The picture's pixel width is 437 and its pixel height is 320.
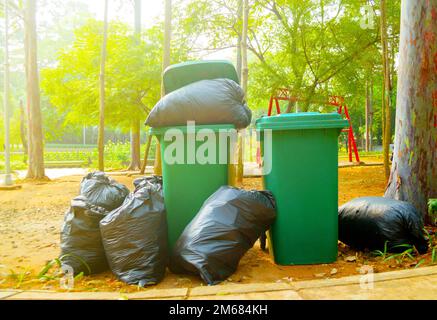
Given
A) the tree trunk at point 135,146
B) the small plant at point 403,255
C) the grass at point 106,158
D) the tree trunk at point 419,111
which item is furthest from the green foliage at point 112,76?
the small plant at point 403,255

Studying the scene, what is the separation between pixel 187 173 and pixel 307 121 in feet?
3.29

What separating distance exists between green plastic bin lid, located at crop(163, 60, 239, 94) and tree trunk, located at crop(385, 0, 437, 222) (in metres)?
1.89

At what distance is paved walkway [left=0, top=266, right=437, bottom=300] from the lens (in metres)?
1.99

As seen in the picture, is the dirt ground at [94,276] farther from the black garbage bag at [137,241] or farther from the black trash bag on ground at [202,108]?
the black trash bag on ground at [202,108]

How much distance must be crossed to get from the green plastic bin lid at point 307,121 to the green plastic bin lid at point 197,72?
0.74 m

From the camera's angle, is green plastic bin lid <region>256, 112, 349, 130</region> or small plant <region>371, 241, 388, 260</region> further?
small plant <region>371, 241, 388, 260</region>

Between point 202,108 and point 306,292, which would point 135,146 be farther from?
point 306,292

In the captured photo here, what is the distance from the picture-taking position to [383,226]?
9.82 feet

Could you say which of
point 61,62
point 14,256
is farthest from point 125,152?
point 14,256

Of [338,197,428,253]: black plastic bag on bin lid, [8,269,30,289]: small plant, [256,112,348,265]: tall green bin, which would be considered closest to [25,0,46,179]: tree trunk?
[8,269,30,289]: small plant

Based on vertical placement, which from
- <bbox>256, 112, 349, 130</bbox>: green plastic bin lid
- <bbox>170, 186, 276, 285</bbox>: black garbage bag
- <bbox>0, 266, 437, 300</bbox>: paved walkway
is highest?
<bbox>256, 112, 349, 130</bbox>: green plastic bin lid

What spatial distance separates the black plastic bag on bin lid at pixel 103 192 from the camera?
3.09m

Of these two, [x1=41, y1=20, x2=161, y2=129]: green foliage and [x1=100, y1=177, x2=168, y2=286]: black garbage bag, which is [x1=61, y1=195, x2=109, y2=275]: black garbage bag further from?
[x1=41, y1=20, x2=161, y2=129]: green foliage

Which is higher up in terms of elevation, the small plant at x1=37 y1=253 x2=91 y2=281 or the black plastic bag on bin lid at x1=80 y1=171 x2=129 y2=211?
the black plastic bag on bin lid at x1=80 y1=171 x2=129 y2=211
